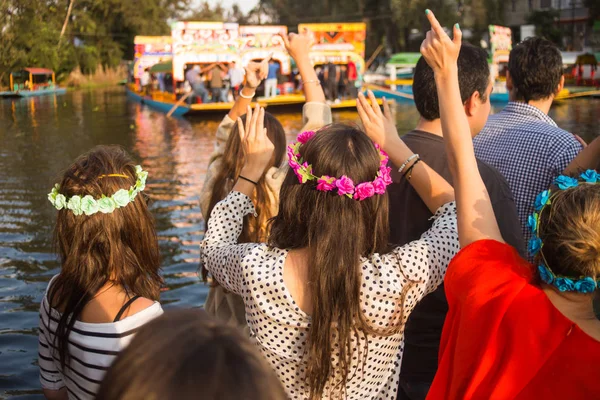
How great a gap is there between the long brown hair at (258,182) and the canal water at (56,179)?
69 centimetres

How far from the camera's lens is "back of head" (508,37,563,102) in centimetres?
294

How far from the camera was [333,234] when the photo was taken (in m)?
1.84

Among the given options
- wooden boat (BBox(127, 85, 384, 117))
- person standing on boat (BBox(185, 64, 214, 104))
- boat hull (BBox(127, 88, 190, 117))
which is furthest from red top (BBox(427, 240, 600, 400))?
person standing on boat (BBox(185, 64, 214, 104))

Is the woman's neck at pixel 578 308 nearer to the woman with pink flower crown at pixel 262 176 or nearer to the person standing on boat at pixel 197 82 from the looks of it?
the woman with pink flower crown at pixel 262 176

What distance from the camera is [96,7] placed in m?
46.7

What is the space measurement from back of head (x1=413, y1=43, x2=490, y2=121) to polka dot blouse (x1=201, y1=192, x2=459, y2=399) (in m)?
0.55

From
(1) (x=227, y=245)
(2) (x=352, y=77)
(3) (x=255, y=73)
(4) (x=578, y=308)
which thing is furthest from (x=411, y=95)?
(4) (x=578, y=308)

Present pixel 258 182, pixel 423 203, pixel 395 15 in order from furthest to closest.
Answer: pixel 395 15
pixel 258 182
pixel 423 203

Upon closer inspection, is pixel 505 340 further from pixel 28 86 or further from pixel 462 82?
pixel 28 86

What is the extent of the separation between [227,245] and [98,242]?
0.39 meters

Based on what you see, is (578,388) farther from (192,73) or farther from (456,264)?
(192,73)

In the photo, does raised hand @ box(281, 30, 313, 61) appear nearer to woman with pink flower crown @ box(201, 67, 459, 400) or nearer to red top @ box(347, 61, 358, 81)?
woman with pink flower crown @ box(201, 67, 459, 400)

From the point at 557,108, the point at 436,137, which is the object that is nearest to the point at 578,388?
the point at 436,137

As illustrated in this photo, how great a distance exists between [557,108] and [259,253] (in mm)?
19644
